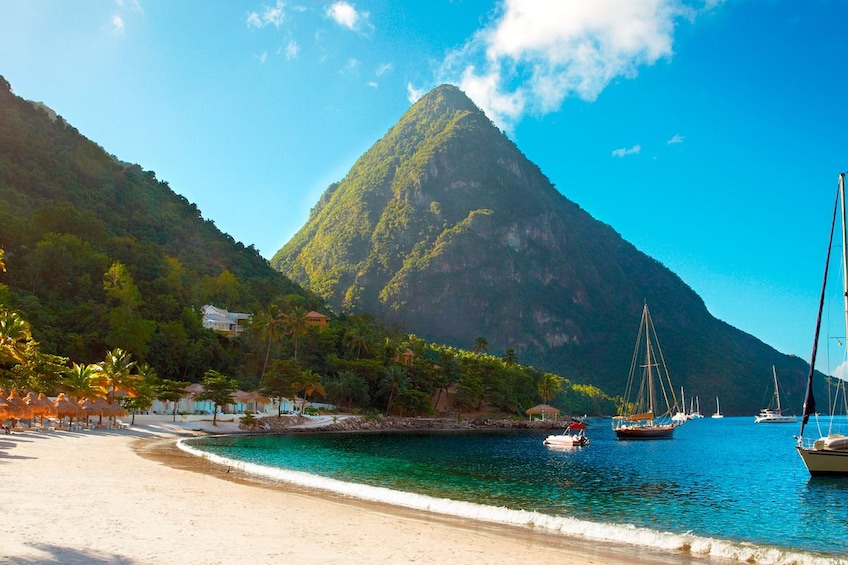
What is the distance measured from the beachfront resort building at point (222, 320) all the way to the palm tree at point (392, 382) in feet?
81.0

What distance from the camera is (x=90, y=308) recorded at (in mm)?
69562

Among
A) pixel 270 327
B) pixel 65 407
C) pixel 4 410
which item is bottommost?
pixel 65 407

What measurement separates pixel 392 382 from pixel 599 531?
78.0 m

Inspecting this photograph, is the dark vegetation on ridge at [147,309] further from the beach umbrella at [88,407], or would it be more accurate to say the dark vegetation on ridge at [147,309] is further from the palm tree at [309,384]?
the beach umbrella at [88,407]

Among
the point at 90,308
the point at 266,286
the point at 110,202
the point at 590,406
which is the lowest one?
the point at 590,406

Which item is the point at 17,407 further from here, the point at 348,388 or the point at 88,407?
the point at 348,388

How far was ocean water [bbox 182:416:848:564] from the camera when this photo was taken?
651 inches

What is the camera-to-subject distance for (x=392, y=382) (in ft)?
306

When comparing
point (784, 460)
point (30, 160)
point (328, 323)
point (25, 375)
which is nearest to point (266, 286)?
point (328, 323)

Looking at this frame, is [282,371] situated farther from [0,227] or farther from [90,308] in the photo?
[0,227]

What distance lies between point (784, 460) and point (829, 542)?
33.1 metres

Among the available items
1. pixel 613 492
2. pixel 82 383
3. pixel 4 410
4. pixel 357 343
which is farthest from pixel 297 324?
pixel 613 492

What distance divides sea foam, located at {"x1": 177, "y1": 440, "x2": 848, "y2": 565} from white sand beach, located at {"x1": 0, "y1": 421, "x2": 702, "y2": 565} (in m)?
1.01

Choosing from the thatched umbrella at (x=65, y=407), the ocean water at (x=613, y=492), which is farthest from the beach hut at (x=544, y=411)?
the thatched umbrella at (x=65, y=407)
